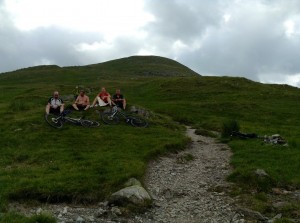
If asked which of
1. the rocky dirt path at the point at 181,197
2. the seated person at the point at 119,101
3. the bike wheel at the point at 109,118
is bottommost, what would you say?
the rocky dirt path at the point at 181,197

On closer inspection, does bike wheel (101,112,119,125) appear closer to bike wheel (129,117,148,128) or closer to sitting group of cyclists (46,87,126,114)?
bike wheel (129,117,148,128)

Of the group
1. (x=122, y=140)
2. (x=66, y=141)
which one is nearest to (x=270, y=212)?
(x=122, y=140)

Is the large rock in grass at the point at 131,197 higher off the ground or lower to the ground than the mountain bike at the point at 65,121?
lower

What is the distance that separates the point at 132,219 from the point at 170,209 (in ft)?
6.85

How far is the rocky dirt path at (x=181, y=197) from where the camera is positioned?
1681 cm

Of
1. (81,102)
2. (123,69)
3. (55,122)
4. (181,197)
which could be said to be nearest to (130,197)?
(181,197)

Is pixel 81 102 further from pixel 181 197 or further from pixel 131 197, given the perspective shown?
pixel 131 197

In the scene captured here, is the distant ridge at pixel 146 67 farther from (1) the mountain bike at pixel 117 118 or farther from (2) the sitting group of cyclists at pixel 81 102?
(1) the mountain bike at pixel 117 118

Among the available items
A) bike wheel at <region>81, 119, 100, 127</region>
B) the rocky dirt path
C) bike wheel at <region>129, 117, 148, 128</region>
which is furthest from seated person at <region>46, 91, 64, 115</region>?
the rocky dirt path

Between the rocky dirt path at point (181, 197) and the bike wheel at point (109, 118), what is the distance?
954 cm

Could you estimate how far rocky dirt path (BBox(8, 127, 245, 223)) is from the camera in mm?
16812

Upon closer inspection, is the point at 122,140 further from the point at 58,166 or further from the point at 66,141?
the point at 58,166

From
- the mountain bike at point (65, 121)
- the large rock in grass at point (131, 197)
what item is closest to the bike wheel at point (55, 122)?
the mountain bike at point (65, 121)

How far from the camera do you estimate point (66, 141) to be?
96.1 ft
